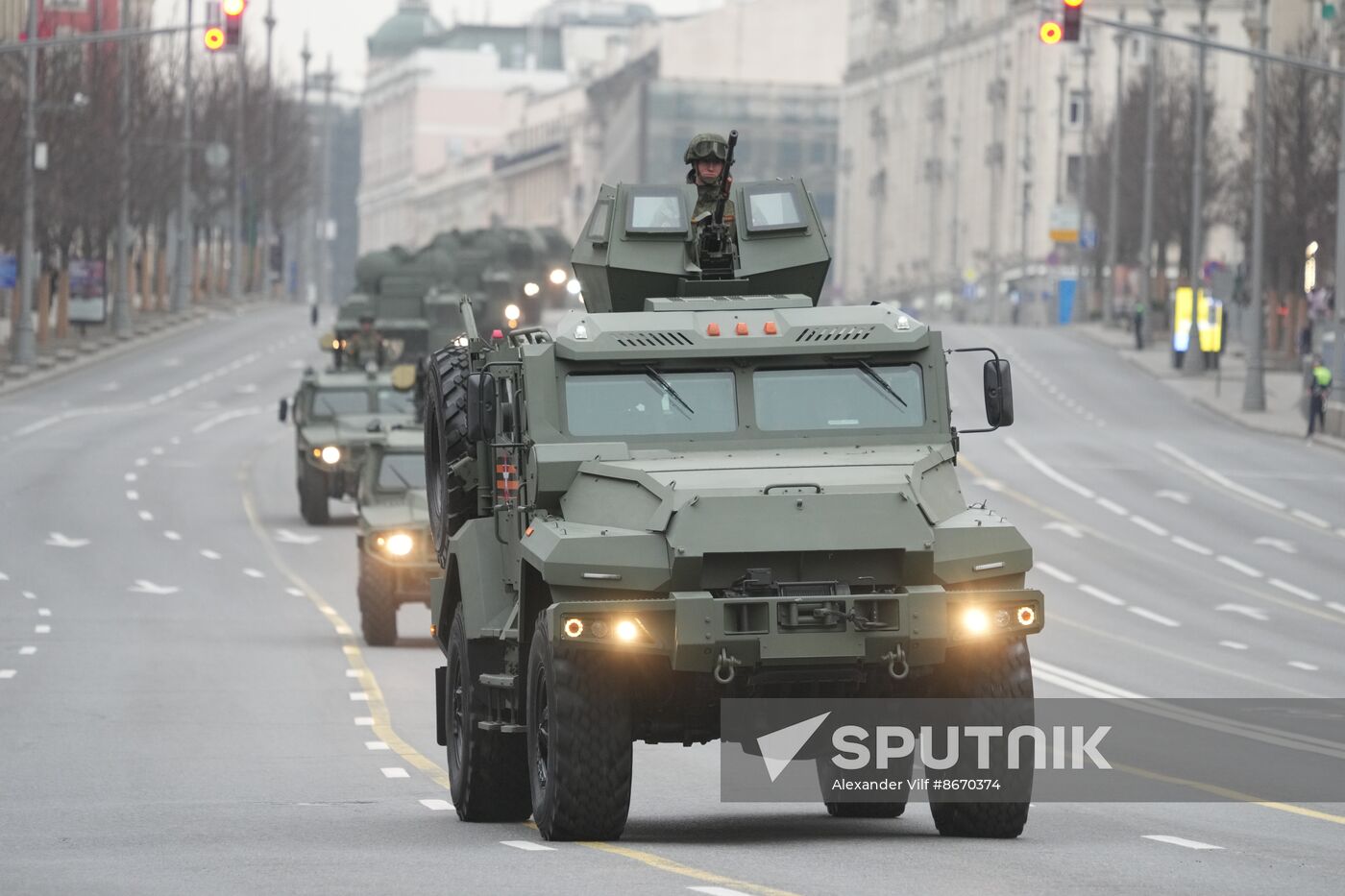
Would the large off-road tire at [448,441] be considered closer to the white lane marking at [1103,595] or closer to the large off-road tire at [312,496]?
the white lane marking at [1103,595]

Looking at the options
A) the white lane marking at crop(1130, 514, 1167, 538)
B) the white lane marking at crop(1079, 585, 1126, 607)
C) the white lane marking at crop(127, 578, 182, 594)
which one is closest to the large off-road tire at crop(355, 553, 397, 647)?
the white lane marking at crop(127, 578, 182, 594)

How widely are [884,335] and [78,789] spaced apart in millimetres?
5815

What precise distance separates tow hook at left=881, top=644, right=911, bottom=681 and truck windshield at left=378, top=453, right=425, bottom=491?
18.5 metres

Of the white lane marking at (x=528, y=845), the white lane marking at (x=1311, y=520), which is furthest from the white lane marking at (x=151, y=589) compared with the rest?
the white lane marking at (x=528, y=845)

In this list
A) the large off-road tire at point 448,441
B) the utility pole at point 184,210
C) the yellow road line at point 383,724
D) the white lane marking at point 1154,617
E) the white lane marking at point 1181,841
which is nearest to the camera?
the yellow road line at point 383,724

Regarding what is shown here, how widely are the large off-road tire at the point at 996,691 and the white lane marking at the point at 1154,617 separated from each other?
19772 millimetres

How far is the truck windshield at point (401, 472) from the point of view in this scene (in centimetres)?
3136

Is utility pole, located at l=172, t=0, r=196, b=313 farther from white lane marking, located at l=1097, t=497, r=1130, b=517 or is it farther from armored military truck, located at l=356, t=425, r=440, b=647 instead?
armored military truck, located at l=356, t=425, r=440, b=647

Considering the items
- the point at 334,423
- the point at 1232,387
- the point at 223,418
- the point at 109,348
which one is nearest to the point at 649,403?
the point at 334,423

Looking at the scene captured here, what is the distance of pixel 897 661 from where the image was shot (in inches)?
516

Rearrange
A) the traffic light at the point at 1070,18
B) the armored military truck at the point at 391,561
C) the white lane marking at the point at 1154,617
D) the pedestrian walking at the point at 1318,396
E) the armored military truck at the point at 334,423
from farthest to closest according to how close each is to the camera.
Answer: the pedestrian walking at the point at 1318,396
the armored military truck at the point at 334,423
the traffic light at the point at 1070,18
the white lane marking at the point at 1154,617
the armored military truck at the point at 391,561

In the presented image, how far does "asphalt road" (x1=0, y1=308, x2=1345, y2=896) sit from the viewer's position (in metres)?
12.6

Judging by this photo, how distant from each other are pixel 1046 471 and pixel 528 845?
41.9 metres

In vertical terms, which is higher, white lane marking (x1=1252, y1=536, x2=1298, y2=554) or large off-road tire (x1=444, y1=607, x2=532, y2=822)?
large off-road tire (x1=444, y1=607, x2=532, y2=822)
